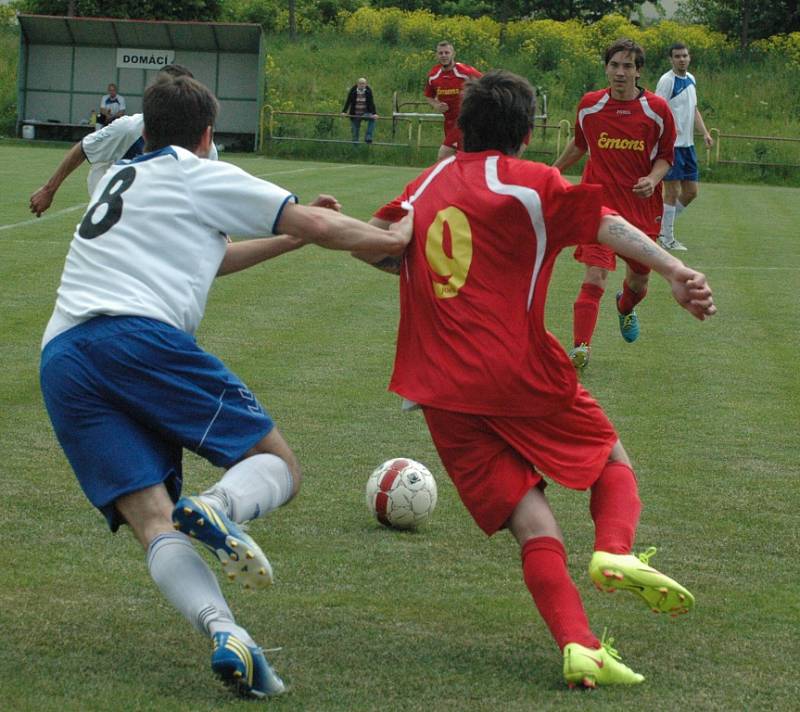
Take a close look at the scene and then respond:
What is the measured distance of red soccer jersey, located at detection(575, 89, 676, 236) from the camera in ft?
29.8

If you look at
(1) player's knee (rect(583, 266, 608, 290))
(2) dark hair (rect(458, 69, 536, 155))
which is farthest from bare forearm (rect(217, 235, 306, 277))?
(1) player's knee (rect(583, 266, 608, 290))

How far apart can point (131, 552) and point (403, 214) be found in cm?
166

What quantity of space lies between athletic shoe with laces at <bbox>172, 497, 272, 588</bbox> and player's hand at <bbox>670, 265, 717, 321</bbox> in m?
1.38

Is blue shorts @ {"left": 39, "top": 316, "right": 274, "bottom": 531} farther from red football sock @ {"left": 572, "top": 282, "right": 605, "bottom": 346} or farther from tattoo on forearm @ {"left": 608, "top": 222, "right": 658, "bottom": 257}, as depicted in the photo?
red football sock @ {"left": 572, "top": 282, "right": 605, "bottom": 346}

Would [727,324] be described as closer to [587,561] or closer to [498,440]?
[587,561]

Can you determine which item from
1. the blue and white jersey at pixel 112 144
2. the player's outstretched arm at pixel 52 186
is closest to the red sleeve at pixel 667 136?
the blue and white jersey at pixel 112 144

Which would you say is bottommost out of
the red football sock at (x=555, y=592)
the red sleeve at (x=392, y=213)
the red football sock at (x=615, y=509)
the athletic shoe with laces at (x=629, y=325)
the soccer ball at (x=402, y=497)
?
the athletic shoe with laces at (x=629, y=325)

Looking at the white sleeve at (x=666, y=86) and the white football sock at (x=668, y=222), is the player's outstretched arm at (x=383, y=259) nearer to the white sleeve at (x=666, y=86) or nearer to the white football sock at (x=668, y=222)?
the white football sock at (x=668, y=222)

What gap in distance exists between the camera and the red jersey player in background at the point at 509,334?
13.0 feet

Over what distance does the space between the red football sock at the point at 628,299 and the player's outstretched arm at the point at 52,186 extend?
363 cm

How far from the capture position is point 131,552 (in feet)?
16.3

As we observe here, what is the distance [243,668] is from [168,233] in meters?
1.17

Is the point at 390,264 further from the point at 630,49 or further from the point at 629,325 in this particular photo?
the point at 629,325

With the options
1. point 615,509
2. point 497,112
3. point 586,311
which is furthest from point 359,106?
point 615,509
